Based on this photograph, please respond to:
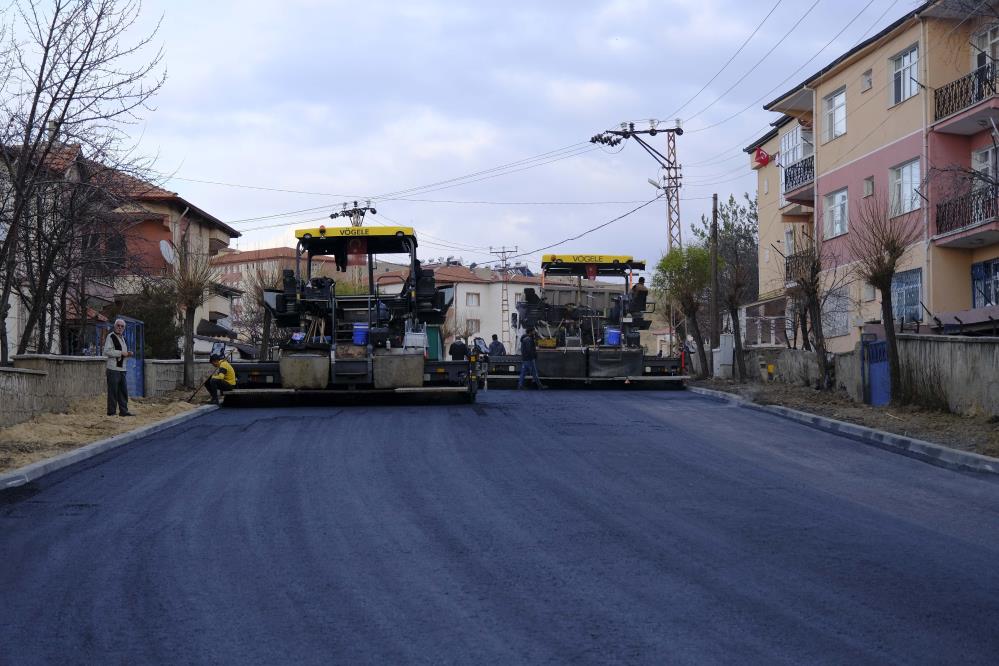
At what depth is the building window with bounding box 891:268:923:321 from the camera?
2900 centimetres

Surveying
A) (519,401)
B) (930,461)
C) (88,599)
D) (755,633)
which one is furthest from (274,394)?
(755,633)

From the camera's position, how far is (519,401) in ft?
71.5

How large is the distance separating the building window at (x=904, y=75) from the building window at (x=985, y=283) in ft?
15.6

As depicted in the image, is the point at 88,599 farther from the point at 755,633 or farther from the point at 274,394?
the point at 274,394

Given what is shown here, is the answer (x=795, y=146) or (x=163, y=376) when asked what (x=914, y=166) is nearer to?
(x=795, y=146)

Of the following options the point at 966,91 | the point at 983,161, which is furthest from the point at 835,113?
the point at 966,91

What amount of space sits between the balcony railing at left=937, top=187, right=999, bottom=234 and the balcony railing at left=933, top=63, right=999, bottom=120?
2.18m

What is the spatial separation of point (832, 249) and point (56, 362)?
22.4 m

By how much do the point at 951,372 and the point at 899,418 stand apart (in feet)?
3.43

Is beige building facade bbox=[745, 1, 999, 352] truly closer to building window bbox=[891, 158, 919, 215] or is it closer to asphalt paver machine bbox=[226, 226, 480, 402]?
building window bbox=[891, 158, 919, 215]

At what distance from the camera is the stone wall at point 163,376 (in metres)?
22.8

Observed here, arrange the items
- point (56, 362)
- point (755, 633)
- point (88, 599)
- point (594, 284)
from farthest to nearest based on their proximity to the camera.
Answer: point (594, 284) → point (56, 362) → point (88, 599) → point (755, 633)

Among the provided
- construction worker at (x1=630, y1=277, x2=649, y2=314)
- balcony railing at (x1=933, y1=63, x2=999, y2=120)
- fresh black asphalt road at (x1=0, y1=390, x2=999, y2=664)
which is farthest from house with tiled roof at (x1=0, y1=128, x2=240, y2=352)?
balcony railing at (x1=933, y1=63, x2=999, y2=120)

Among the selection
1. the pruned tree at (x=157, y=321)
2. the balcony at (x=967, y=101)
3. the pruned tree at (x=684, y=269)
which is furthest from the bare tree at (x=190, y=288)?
the balcony at (x=967, y=101)
